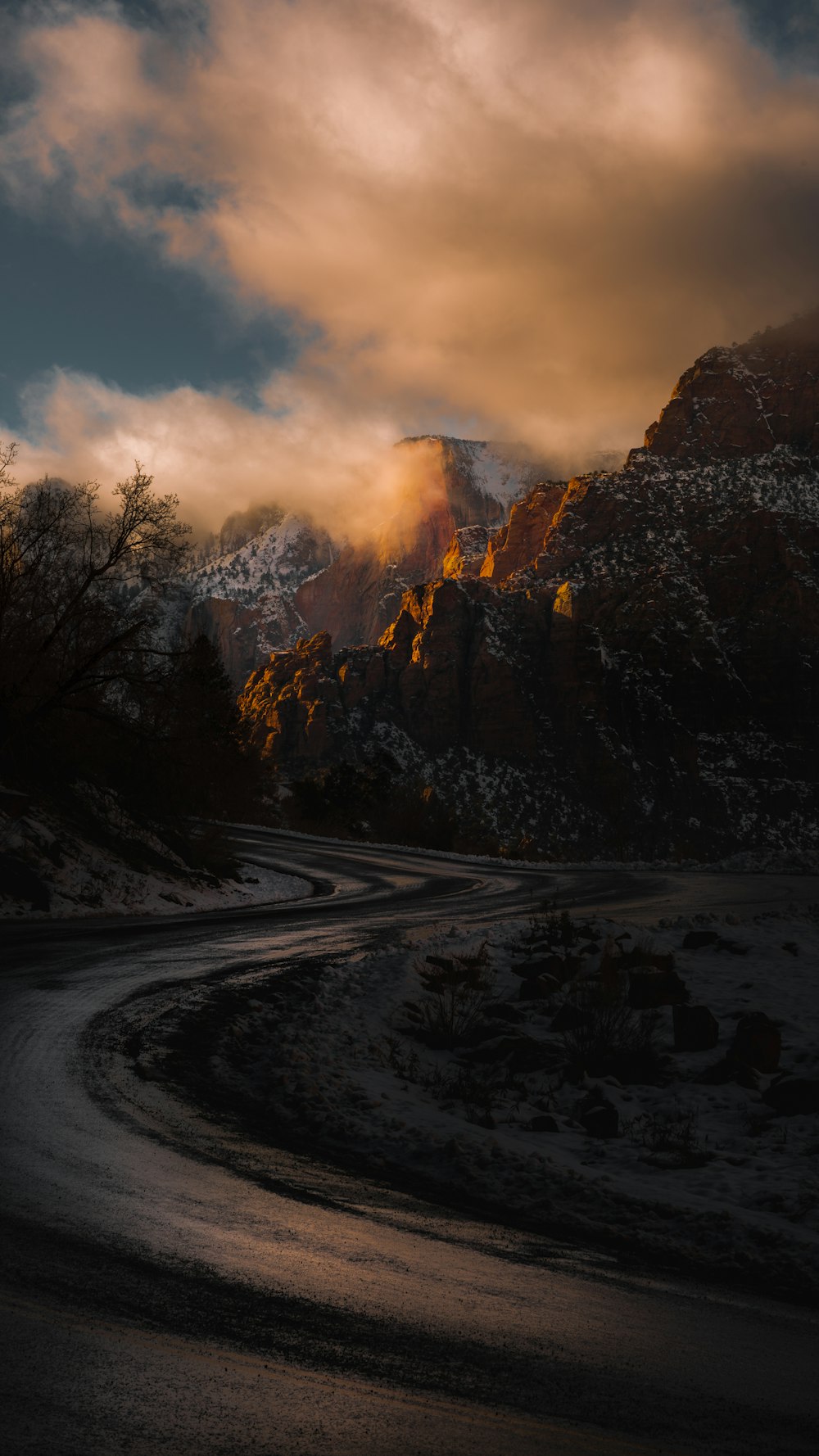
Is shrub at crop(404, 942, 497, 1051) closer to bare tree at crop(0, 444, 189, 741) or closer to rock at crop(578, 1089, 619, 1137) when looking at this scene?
rock at crop(578, 1089, 619, 1137)

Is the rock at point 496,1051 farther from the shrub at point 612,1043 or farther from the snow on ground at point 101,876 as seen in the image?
the snow on ground at point 101,876

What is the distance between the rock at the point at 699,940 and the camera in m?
13.5

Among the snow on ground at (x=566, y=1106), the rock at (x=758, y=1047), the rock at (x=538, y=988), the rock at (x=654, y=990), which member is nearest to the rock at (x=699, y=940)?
the snow on ground at (x=566, y=1106)

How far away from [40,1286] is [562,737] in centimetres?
18094

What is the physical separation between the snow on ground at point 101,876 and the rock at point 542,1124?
1201 centimetres

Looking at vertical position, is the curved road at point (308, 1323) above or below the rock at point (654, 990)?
above

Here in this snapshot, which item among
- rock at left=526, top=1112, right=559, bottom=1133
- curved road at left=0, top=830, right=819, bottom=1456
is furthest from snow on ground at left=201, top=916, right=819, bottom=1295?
curved road at left=0, top=830, right=819, bottom=1456

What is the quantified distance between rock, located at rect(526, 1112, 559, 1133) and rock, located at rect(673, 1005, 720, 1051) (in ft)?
10.0

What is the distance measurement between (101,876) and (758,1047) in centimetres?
1428

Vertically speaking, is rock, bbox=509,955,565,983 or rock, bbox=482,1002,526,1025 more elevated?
rock, bbox=509,955,565,983

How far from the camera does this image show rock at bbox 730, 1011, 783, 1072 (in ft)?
30.5

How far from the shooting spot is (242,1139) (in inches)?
233

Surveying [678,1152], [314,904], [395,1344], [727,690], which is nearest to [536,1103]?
[678,1152]

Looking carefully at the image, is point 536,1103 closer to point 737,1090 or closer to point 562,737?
point 737,1090
